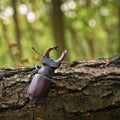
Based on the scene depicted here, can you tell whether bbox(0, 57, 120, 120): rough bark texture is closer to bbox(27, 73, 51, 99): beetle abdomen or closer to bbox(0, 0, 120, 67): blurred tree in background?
bbox(27, 73, 51, 99): beetle abdomen

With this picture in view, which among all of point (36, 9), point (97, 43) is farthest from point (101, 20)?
point (97, 43)

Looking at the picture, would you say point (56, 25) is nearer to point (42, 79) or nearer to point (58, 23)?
point (58, 23)

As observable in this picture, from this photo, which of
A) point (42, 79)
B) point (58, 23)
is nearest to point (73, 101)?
point (42, 79)

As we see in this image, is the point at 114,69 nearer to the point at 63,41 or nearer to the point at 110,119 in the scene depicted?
the point at 110,119

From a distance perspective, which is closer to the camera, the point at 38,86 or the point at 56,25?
the point at 38,86

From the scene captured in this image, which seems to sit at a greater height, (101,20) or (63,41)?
(101,20)

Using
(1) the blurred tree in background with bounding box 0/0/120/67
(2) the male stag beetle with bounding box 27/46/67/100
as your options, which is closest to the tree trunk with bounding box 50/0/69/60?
(1) the blurred tree in background with bounding box 0/0/120/67
